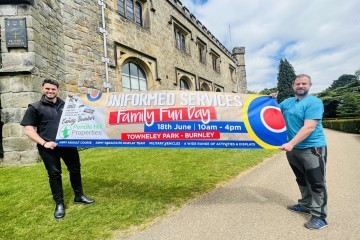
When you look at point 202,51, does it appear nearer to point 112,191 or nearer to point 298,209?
point 112,191

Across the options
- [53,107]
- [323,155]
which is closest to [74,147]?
[53,107]

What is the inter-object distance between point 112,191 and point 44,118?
6.10 ft

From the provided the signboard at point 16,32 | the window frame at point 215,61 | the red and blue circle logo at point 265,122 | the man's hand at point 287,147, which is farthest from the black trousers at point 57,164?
the window frame at point 215,61

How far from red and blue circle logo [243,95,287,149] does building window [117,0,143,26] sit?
37.8 ft

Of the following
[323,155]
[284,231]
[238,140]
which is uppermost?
[238,140]

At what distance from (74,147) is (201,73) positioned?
19332 millimetres

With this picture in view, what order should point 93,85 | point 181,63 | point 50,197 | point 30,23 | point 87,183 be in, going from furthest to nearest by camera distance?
→ point 181,63
point 93,85
point 30,23
point 87,183
point 50,197

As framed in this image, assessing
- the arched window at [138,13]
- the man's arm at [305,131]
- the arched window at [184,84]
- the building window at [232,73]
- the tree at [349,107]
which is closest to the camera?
the man's arm at [305,131]

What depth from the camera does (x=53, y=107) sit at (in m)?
3.78

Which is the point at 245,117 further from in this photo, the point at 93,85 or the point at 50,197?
the point at 93,85

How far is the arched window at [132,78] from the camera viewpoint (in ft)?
42.4

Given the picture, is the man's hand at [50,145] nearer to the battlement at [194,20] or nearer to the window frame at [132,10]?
the window frame at [132,10]

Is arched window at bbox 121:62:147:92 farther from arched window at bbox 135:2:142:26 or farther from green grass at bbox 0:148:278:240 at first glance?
green grass at bbox 0:148:278:240

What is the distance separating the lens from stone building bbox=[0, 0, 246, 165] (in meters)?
7.47
